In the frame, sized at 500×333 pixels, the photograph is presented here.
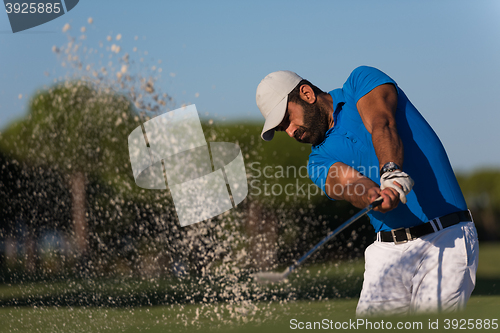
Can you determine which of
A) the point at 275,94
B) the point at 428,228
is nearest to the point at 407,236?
the point at 428,228

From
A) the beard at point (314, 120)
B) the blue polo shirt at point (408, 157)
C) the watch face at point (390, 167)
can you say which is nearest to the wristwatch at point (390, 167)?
the watch face at point (390, 167)

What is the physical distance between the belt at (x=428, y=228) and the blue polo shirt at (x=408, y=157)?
3 cm

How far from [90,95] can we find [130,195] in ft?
7.64

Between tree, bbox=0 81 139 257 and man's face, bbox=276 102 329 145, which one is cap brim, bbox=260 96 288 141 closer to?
man's face, bbox=276 102 329 145

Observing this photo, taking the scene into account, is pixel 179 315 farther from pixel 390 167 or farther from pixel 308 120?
pixel 390 167

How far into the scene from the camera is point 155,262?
1080 centimetres

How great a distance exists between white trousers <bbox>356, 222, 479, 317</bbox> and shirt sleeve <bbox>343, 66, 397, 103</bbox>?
872 mm

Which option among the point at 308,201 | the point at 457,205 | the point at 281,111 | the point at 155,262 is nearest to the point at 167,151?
the point at 155,262

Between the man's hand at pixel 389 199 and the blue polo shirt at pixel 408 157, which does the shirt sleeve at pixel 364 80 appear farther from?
the man's hand at pixel 389 199

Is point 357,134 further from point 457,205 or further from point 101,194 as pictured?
point 101,194

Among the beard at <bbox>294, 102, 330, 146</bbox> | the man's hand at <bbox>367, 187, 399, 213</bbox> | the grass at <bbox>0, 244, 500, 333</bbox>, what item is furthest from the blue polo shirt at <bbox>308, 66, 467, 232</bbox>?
the grass at <bbox>0, 244, 500, 333</bbox>

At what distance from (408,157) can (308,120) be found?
700 millimetres

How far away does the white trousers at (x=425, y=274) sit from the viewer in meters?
2.62

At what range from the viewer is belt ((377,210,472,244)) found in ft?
8.65
